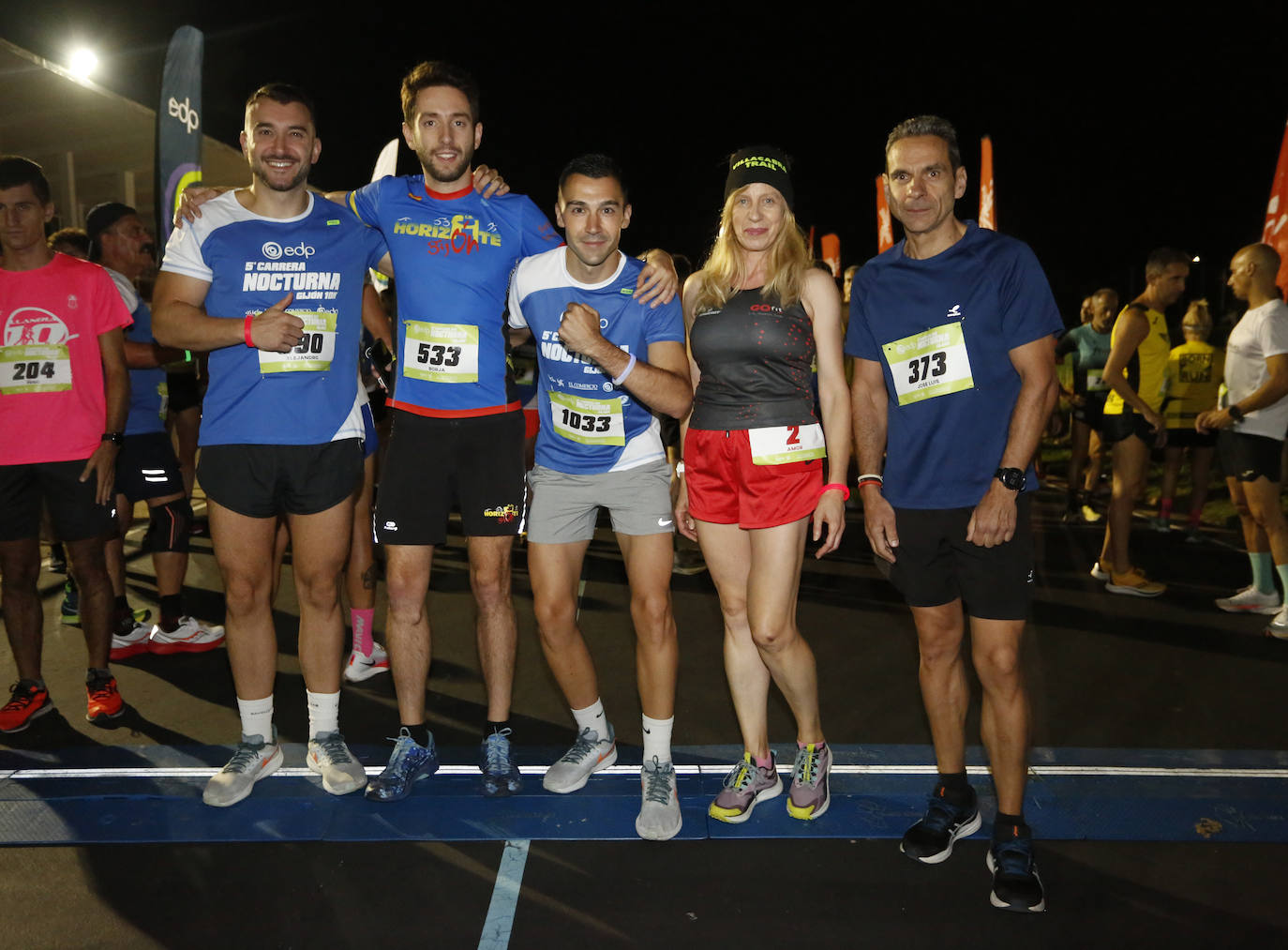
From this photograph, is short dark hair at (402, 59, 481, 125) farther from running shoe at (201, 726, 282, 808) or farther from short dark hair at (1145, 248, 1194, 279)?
short dark hair at (1145, 248, 1194, 279)

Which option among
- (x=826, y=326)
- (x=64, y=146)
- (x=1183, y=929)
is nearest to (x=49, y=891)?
(x=826, y=326)

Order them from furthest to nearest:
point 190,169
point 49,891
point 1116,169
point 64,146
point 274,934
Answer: point 1116,169 < point 64,146 < point 190,169 < point 49,891 < point 274,934

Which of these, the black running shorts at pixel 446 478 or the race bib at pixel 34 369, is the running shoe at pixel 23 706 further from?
the black running shorts at pixel 446 478

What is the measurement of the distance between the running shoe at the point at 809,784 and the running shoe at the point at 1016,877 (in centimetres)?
54

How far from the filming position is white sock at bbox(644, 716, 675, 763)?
3066 mm

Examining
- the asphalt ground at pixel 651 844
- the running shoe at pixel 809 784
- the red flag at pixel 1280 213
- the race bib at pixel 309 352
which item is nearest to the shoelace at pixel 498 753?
the asphalt ground at pixel 651 844

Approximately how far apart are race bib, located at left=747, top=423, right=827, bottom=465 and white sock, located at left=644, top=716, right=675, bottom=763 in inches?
35.7

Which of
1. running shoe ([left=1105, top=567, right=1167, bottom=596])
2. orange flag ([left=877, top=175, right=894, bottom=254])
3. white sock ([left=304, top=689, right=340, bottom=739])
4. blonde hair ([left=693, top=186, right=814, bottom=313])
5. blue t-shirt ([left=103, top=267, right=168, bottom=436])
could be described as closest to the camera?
blonde hair ([left=693, top=186, right=814, bottom=313])

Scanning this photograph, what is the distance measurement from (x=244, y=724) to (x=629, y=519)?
1.51 meters

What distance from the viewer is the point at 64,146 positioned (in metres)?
11.5

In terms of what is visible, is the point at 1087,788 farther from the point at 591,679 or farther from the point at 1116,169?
the point at 1116,169

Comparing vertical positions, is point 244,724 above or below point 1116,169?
below

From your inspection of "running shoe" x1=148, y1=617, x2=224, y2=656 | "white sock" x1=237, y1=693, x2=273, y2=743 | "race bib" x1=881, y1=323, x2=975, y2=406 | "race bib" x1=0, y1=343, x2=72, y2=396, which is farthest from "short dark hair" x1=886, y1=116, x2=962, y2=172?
"running shoe" x1=148, y1=617, x2=224, y2=656

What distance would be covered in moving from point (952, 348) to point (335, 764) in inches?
92.7
